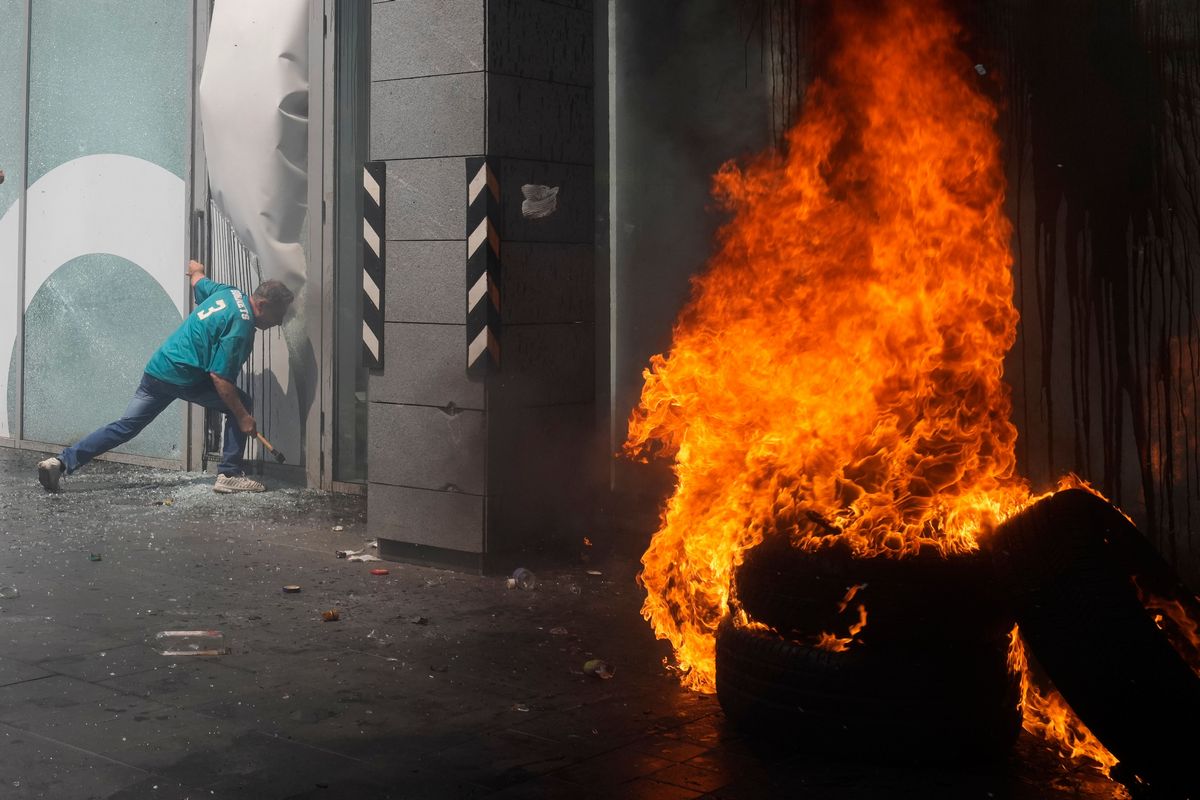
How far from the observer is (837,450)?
563 centimetres

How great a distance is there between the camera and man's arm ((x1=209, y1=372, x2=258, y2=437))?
1144cm

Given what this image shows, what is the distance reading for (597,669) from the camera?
6.22 meters

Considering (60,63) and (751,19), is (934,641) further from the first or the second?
(60,63)

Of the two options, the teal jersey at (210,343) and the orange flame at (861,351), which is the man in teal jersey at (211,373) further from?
the orange flame at (861,351)

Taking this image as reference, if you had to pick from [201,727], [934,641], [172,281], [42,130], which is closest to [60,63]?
[42,130]

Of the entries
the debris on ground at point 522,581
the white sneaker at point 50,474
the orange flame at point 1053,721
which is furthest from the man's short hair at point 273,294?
the orange flame at point 1053,721

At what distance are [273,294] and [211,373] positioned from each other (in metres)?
0.82

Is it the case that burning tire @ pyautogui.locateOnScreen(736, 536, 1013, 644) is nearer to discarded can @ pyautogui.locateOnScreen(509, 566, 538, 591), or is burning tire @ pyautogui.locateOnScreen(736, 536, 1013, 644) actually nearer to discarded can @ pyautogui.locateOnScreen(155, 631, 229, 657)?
discarded can @ pyautogui.locateOnScreen(155, 631, 229, 657)

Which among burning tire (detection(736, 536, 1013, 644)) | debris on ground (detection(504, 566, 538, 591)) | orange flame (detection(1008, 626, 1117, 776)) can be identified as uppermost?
burning tire (detection(736, 536, 1013, 644))

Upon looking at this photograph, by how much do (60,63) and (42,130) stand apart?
29.2 inches

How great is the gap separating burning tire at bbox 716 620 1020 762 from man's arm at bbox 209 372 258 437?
738cm

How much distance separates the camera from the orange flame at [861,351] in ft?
17.9

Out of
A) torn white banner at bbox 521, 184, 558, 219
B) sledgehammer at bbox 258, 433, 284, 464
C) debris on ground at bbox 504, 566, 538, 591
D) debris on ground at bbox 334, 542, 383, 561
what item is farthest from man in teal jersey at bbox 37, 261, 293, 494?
debris on ground at bbox 504, 566, 538, 591

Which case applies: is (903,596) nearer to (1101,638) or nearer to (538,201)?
(1101,638)
